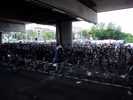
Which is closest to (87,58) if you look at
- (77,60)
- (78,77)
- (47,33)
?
(77,60)

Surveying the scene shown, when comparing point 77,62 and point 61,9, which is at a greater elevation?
point 61,9

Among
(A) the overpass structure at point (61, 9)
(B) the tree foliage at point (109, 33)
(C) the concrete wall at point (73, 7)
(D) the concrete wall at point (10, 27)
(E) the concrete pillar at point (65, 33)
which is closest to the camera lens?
(C) the concrete wall at point (73, 7)

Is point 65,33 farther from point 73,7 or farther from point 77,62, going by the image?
point 77,62

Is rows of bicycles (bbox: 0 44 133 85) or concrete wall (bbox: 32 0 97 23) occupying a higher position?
concrete wall (bbox: 32 0 97 23)

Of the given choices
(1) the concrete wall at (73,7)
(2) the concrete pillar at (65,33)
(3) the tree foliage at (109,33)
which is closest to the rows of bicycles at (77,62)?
(1) the concrete wall at (73,7)

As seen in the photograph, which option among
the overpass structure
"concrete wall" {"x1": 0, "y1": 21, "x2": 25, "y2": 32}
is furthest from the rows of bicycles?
"concrete wall" {"x1": 0, "y1": 21, "x2": 25, "y2": 32}

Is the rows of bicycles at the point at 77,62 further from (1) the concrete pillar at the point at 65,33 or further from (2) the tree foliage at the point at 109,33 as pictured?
(2) the tree foliage at the point at 109,33

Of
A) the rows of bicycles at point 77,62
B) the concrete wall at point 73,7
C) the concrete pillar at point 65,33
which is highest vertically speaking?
the concrete wall at point 73,7

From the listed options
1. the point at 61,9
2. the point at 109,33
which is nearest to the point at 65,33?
the point at 61,9

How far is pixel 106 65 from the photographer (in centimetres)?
943

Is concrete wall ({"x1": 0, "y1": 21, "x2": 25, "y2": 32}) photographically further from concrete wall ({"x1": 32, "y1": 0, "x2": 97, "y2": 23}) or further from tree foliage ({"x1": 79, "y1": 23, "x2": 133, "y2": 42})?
tree foliage ({"x1": 79, "y1": 23, "x2": 133, "y2": 42})

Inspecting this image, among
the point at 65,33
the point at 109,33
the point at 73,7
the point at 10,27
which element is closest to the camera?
the point at 73,7

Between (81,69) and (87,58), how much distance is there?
45.7 inches

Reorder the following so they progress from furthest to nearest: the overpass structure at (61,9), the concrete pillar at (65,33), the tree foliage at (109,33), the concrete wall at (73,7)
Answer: the tree foliage at (109,33), the concrete pillar at (65,33), the overpass structure at (61,9), the concrete wall at (73,7)
